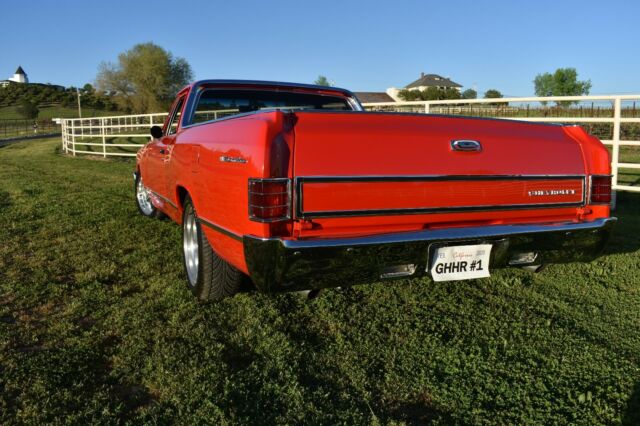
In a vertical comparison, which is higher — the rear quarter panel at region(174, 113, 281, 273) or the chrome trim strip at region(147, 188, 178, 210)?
the rear quarter panel at region(174, 113, 281, 273)

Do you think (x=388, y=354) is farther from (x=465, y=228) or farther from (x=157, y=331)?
(x=157, y=331)

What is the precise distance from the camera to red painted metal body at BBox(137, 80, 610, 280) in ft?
8.21

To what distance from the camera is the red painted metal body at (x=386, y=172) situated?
8.21 ft

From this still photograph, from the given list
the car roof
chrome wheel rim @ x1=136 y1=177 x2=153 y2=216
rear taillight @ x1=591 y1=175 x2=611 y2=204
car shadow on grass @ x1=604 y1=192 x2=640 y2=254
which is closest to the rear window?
the car roof

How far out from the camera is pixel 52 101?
96.8 metres

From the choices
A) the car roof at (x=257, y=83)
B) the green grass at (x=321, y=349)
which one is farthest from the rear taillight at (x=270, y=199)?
the car roof at (x=257, y=83)

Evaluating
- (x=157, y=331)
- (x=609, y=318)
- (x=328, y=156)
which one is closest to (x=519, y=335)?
(x=609, y=318)

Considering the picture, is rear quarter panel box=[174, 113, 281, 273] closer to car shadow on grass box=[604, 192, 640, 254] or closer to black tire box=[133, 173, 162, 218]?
black tire box=[133, 173, 162, 218]

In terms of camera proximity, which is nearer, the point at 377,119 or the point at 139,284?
the point at 377,119

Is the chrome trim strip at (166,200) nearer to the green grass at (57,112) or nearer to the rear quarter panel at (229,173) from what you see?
the rear quarter panel at (229,173)

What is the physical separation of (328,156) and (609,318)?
7.02ft

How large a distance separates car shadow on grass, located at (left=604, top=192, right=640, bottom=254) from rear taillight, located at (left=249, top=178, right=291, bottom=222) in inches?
124

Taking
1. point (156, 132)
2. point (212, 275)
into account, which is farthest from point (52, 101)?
point (212, 275)

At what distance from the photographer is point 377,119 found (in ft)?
9.06
